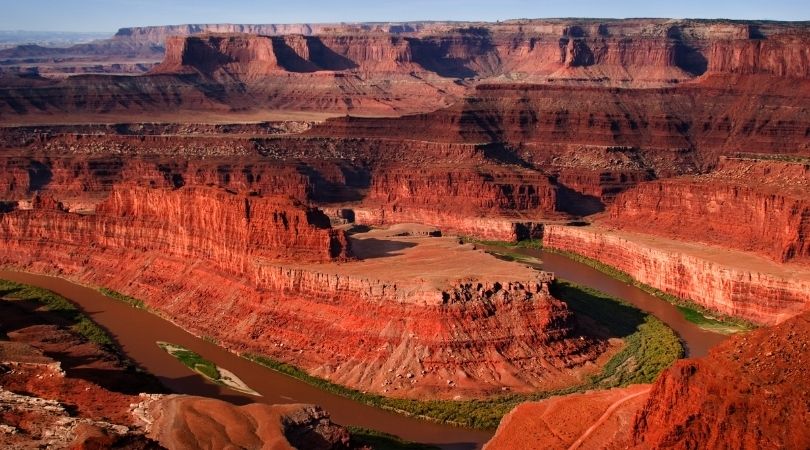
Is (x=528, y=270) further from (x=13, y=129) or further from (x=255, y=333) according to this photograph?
(x=13, y=129)

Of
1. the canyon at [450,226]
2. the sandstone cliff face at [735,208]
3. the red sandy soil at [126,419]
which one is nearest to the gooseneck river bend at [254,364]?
the canyon at [450,226]

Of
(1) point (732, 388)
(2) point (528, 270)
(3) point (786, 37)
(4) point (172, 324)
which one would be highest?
(3) point (786, 37)

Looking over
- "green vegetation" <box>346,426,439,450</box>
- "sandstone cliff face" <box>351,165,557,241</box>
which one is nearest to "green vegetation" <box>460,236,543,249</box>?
"sandstone cliff face" <box>351,165,557,241</box>

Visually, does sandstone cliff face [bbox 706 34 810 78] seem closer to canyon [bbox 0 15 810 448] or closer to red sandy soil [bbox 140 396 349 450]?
canyon [bbox 0 15 810 448]

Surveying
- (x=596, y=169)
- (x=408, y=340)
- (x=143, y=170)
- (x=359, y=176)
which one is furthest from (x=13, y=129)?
(x=408, y=340)

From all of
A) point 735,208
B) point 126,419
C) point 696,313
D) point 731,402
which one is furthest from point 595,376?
point 735,208

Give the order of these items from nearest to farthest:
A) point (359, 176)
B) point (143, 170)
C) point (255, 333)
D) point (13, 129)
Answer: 1. point (255, 333)
2. point (143, 170)
3. point (359, 176)
4. point (13, 129)

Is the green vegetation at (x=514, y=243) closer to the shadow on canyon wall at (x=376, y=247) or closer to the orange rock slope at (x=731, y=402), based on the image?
the shadow on canyon wall at (x=376, y=247)

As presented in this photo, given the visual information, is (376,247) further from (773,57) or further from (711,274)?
(773,57)
